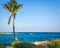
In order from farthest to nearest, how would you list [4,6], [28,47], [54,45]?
[4,6] < [54,45] < [28,47]

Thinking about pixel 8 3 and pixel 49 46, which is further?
pixel 8 3

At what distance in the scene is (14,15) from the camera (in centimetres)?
3167

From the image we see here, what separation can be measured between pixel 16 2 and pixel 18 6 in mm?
714

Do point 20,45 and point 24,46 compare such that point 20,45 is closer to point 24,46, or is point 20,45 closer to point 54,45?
point 24,46

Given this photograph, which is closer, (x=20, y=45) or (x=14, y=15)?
(x=20, y=45)

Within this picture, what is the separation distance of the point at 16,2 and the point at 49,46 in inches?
577

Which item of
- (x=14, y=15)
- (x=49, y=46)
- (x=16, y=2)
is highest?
(x=16, y=2)

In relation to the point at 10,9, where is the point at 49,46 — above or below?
below

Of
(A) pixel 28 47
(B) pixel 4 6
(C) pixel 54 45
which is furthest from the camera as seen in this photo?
(B) pixel 4 6

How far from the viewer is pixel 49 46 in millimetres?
17625

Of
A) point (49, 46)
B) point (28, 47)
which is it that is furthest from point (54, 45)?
point (28, 47)

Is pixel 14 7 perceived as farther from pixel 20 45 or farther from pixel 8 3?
pixel 20 45

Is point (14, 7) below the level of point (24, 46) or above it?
above

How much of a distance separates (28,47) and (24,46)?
0.37 metres
